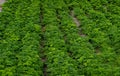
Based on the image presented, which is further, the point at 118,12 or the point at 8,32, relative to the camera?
the point at 118,12

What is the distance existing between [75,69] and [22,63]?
2.45m

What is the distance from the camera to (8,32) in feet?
52.3

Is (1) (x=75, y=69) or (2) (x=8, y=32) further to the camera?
(2) (x=8, y=32)

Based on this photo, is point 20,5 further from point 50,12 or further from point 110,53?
point 110,53

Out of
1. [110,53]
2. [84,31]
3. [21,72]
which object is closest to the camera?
[21,72]

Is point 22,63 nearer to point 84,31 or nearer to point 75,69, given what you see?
point 75,69

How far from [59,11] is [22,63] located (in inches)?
274

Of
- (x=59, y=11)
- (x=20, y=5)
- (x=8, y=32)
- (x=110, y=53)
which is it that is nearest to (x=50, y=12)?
(x=59, y=11)

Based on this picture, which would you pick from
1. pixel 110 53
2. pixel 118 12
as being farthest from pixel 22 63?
pixel 118 12

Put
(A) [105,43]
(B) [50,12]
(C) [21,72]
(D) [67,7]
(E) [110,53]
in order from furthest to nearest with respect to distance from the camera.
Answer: (D) [67,7] < (B) [50,12] < (A) [105,43] < (E) [110,53] < (C) [21,72]

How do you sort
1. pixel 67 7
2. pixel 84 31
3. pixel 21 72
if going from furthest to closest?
pixel 67 7 < pixel 84 31 < pixel 21 72

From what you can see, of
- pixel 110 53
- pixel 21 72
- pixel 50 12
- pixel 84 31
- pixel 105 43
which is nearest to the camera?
pixel 21 72

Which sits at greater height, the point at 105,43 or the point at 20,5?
the point at 20,5

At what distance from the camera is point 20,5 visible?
774 inches
